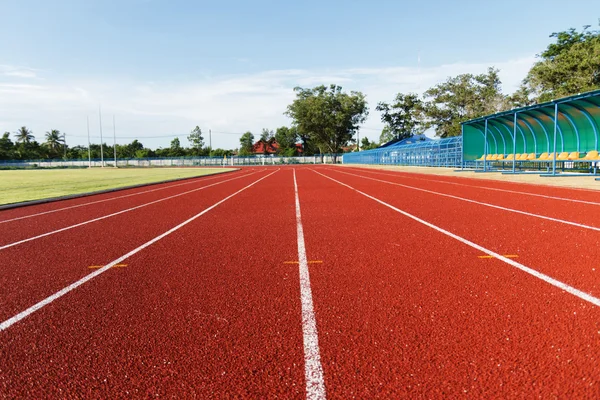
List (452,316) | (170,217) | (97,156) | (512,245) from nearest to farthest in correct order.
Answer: (452,316) → (512,245) → (170,217) → (97,156)

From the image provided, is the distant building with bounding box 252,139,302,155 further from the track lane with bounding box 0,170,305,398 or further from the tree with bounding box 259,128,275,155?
the track lane with bounding box 0,170,305,398

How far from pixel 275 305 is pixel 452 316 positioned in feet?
4.70

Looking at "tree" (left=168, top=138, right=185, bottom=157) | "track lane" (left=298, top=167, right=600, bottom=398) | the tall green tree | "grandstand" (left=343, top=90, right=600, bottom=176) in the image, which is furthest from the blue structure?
"tree" (left=168, top=138, right=185, bottom=157)

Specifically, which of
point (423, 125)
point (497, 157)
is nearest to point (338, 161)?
point (423, 125)

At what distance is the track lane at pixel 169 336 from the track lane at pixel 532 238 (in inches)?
108

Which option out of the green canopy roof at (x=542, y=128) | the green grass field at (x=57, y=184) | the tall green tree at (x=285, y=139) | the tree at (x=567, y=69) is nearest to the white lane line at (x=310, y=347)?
the green grass field at (x=57, y=184)

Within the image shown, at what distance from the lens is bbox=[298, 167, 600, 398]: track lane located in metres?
2.18

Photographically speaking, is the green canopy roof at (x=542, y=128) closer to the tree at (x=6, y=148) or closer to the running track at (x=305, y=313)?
the running track at (x=305, y=313)

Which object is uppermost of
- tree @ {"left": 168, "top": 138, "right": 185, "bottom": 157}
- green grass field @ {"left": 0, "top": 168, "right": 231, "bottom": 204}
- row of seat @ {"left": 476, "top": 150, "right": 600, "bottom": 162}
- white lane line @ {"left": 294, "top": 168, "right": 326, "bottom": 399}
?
tree @ {"left": 168, "top": 138, "right": 185, "bottom": 157}

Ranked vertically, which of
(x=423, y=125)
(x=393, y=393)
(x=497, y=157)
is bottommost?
(x=393, y=393)

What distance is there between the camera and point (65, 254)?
5367mm

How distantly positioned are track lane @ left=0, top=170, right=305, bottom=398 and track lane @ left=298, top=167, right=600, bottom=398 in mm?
328

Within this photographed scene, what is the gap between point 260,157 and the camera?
264ft

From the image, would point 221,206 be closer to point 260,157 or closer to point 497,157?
point 497,157
